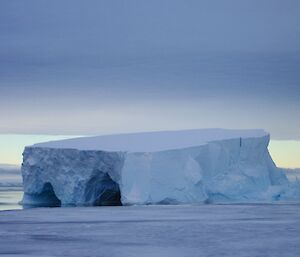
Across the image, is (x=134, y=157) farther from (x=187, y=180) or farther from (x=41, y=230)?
(x=41, y=230)

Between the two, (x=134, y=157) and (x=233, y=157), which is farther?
(x=233, y=157)

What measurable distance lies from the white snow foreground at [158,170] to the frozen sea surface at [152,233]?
4.17 meters

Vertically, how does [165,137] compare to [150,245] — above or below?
above

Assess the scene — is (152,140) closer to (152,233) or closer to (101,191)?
(101,191)

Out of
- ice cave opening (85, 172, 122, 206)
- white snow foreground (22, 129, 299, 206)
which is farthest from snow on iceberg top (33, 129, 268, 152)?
ice cave opening (85, 172, 122, 206)

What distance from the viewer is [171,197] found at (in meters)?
20.7

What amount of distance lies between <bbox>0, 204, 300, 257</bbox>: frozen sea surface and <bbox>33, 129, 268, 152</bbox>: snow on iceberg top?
210 inches

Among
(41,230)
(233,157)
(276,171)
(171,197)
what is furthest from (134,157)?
(41,230)

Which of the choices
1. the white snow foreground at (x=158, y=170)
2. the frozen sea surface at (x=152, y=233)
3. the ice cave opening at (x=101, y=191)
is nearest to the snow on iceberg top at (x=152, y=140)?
the white snow foreground at (x=158, y=170)

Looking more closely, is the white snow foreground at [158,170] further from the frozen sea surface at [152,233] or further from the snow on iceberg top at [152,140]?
the frozen sea surface at [152,233]

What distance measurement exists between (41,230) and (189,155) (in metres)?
9.62

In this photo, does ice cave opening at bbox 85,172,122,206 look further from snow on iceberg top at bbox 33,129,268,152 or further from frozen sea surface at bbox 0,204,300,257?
frozen sea surface at bbox 0,204,300,257

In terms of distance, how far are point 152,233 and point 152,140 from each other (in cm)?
1195

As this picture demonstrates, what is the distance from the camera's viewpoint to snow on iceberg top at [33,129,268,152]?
71.1 ft
